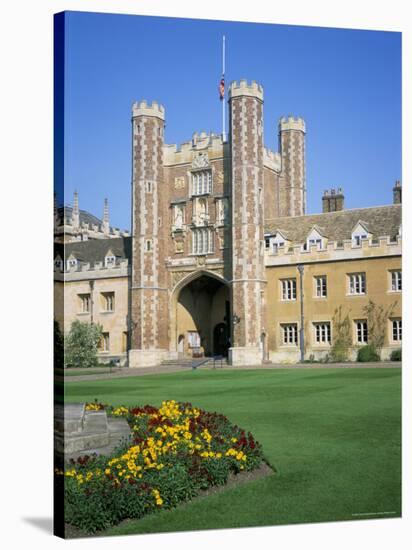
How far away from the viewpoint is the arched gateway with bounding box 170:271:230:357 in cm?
1477

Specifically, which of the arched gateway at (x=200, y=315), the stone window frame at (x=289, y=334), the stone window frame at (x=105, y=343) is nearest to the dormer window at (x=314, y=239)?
the stone window frame at (x=289, y=334)

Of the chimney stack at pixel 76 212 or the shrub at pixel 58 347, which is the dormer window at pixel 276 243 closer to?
the chimney stack at pixel 76 212

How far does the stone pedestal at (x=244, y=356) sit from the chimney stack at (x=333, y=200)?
2.63m

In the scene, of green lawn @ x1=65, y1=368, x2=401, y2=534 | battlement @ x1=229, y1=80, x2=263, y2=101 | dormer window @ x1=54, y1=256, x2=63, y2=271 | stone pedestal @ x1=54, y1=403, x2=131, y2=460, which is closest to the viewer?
stone pedestal @ x1=54, y1=403, x2=131, y2=460

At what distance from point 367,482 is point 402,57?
6337mm

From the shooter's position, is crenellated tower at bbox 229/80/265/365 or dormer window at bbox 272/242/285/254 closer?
crenellated tower at bbox 229/80/265/365

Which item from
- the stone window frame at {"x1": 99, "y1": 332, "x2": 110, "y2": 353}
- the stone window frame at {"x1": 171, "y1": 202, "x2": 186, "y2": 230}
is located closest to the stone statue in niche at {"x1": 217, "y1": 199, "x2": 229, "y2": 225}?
the stone window frame at {"x1": 171, "y1": 202, "x2": 186, "y2": 230}

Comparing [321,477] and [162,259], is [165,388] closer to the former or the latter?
[321,477]

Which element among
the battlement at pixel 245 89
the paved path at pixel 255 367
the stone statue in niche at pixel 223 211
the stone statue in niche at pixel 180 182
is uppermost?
the battlement at pixel 245 89

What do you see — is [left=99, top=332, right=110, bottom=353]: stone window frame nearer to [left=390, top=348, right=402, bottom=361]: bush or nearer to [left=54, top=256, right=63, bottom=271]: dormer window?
[left=54, top=256, right=63, bottom=271]: dormer window

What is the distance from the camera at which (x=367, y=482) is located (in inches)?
442

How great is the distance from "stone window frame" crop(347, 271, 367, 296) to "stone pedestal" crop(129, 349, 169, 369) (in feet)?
11.2

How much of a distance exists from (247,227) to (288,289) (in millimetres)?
1753

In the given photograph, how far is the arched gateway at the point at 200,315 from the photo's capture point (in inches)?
582
